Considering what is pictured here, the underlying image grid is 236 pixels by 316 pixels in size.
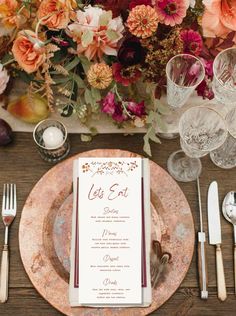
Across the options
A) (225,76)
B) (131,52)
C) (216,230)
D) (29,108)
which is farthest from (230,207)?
(29,108)

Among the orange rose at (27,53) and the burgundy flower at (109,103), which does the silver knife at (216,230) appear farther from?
the orange rose at (27,53)

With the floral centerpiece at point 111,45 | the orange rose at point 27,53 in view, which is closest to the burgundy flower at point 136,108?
the floral centerpiece at point 111,45

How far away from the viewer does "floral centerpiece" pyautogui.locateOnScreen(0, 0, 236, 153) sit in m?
0.78

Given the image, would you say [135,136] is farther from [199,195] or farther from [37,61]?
[37,61]

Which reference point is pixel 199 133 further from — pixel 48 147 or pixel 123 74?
pixel 48 147

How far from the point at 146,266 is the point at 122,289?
7 centimetres

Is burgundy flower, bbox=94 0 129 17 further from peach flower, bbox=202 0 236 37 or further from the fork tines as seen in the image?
the fork tines

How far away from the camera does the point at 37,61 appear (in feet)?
2.60

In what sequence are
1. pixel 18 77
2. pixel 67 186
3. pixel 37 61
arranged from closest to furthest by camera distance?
pixel 37 61 → pixel 67 186 → pixel 18 77

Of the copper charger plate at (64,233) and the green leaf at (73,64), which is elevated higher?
the green leaf at (73,64)

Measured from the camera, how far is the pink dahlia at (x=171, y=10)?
2.57 feet

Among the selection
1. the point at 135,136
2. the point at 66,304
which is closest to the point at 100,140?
the point at 135,136

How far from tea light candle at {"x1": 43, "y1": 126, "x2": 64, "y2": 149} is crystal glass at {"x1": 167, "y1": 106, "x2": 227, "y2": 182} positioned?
0.83ft

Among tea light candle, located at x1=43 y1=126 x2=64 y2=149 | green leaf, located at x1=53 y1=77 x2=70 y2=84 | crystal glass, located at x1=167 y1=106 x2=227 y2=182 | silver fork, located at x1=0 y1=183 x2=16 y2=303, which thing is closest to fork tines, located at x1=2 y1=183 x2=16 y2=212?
silver fork, located at x1=0 y1=183 x2=16 y2=303
